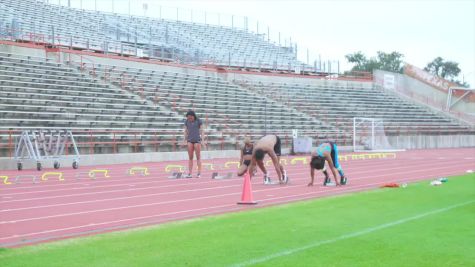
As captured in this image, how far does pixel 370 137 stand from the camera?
42.6 m

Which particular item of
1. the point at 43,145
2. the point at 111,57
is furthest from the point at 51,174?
the point at 111,57

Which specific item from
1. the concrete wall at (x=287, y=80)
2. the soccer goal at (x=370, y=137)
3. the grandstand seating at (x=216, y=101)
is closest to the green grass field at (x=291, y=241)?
the grandstand seating at (x=216, y=101)

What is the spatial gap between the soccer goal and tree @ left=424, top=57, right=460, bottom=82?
6523 centimetres

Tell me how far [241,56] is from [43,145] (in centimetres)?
3222

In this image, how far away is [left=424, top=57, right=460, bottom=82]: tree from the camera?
10494cm

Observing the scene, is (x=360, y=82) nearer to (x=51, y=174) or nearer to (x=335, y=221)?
(x=51, y=174)

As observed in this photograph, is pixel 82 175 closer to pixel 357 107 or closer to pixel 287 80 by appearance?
pixel 357 107

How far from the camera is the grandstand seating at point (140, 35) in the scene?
133 feet

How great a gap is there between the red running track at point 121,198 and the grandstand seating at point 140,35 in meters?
20.8

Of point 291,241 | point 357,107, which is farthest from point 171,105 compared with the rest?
point 291,241

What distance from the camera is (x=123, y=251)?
24.2 feet

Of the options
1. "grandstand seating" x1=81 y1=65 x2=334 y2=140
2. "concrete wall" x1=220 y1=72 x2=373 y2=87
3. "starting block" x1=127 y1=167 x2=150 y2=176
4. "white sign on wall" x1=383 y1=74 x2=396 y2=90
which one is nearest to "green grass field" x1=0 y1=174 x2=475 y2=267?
"starting block" x1=127 y1=167 x2=150 y2=176

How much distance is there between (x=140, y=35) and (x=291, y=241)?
141ft

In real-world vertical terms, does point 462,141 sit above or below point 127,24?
below
